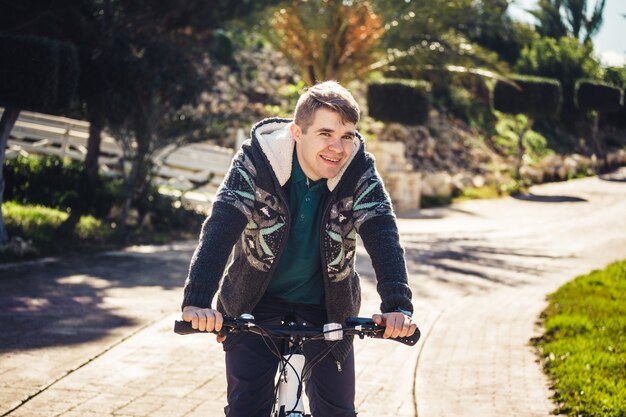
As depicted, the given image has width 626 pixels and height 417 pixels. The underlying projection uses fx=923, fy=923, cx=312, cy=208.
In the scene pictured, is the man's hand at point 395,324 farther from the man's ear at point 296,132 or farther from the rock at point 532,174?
the rock at point 532,174

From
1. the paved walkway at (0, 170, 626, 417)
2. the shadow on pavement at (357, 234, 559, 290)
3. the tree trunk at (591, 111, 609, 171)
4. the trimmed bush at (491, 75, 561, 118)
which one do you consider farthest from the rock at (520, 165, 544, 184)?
the paved walkway at (0, 170, 626, 417)

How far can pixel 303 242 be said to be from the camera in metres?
3.48

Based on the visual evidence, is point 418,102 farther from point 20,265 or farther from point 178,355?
point 178,355

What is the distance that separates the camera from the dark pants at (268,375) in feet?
10.9

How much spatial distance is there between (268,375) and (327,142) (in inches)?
34.8

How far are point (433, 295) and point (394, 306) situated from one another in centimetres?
713

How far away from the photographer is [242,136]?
1861cm

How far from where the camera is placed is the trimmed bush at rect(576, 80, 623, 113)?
27.5m

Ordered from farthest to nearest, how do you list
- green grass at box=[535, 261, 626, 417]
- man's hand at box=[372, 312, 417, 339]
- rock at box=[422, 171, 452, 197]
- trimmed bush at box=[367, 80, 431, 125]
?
trimmed bush at box=[367, 80, 431, 125], rock at box=[422, 171, 452, 197], green grass at box=[535, 261, 626, 417], man's hand at box=[372, 312, 417, 339]

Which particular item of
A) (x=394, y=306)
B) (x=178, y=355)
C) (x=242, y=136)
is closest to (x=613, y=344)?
(x=178, y=355)

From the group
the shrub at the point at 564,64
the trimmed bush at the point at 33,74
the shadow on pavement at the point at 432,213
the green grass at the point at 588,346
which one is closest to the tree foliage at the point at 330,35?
the shadow on pavement at the point at 432,213

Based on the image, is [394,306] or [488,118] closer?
[394,306]

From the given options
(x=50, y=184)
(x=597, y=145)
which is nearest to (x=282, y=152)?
(x=50, y=184)

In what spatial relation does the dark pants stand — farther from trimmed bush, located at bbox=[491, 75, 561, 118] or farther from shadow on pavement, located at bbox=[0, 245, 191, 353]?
trimmed bush, located at bbox=[491, 75, 561, 118]
